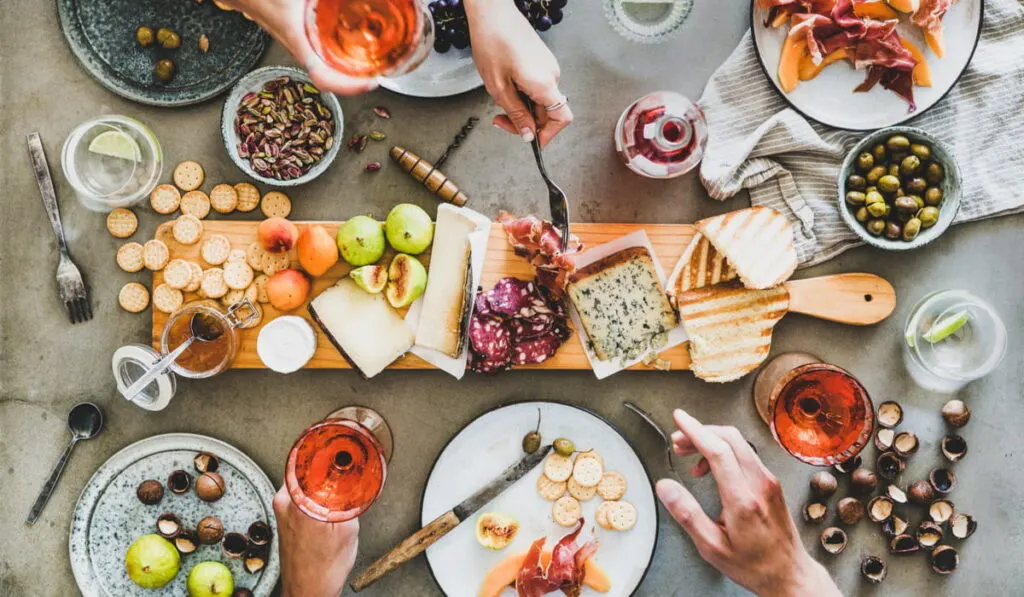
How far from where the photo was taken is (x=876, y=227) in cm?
156

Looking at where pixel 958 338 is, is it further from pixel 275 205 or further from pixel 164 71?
pixel 164 71

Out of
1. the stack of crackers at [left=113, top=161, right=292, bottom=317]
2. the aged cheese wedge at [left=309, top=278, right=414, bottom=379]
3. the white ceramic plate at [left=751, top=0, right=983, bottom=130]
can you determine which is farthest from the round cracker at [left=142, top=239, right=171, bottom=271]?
the white ceramic plate at [left=751, top=0, right=983, bottom=130]

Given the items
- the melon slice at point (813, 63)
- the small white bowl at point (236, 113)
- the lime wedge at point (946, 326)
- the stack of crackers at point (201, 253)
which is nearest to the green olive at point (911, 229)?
the lime wedge at point (946, 326)

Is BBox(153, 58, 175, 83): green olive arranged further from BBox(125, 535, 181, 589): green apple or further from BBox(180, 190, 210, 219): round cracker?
BBox(125, 535, 181, 589): green apple

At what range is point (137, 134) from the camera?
63.7 inches

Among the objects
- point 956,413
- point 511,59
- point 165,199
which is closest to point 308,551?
point 165,199

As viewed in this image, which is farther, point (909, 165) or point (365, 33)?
point (909, 165)

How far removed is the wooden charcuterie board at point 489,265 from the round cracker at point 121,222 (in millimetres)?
90

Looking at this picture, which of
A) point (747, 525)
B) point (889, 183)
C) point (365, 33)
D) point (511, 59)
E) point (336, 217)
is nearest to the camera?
point (365, 33)

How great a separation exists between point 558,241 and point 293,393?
0.69 m

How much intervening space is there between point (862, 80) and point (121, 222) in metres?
1.65

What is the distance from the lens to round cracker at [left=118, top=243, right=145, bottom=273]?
1617 mm

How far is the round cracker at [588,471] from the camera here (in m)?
1.60

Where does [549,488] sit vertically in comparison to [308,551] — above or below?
above
